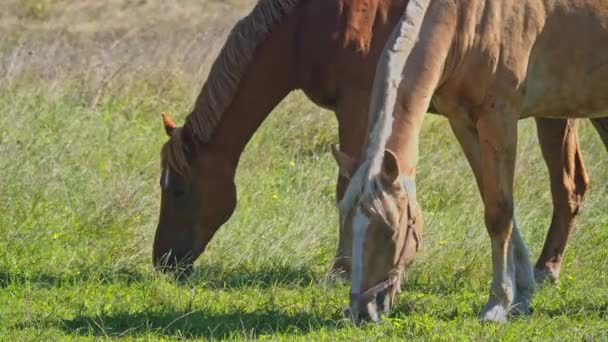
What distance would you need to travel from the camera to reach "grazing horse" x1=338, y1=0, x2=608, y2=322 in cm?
663

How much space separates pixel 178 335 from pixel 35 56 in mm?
8224

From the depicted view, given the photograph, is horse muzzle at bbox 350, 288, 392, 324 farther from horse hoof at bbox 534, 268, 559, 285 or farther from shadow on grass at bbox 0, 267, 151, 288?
horse hoof at bbox 534, 268, 559, 285

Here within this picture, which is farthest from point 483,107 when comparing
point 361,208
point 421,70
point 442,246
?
point 442,246

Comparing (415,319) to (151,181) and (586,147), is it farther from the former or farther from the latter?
(586,147)

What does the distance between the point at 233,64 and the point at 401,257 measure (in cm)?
209

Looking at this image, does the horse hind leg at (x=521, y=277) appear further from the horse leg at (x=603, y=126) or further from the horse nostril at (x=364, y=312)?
the horse leg at (x=603, y=126)

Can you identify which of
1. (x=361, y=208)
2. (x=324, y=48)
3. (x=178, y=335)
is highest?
(x=324, y=48)

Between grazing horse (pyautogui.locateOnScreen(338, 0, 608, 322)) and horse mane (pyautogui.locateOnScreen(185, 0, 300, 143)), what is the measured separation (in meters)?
1.39

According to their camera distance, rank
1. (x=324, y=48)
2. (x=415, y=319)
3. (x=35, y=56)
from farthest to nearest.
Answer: (x=35, y=56), (x=324, y=48), (x=415, y=319)

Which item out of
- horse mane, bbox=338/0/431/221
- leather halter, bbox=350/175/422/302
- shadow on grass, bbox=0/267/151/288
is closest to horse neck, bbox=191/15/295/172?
shadow on grass, bbox=0/267/151/288

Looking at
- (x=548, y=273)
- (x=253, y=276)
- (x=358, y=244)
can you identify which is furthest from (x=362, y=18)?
(x=358, y=244)

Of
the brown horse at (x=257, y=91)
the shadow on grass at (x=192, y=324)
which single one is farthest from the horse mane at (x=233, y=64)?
the shadow on grass at (x=192, y=324)

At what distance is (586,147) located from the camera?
11.6 metres

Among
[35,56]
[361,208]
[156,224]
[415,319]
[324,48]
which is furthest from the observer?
[35,56]
